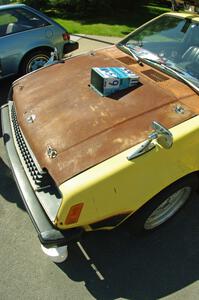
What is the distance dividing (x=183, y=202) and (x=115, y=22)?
10.2 meters

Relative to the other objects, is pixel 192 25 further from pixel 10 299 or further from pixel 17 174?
pixel 10 299

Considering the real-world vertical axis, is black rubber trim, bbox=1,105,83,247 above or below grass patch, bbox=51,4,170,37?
below

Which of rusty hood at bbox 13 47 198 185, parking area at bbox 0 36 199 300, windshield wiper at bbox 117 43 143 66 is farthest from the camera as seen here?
windshield wiper at bbox 117 43 143 66

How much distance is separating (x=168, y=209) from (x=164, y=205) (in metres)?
0.12

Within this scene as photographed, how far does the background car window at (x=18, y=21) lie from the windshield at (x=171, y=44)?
2558 mm

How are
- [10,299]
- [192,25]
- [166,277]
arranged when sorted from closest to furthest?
1. [10,299]
2. [166,277]
3. [192,25]

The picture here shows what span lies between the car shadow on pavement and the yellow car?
0.19 meters

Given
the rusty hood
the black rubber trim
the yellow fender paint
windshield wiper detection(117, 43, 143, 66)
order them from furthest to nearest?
windshield wiper detection(117, 43, 143, 66), the rusty hood, the black rubber trim, the yellow fender paint

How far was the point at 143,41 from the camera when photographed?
164 inches

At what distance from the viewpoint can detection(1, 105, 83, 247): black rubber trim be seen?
245cm

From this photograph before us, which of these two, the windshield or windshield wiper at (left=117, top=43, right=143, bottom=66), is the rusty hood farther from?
the windshield

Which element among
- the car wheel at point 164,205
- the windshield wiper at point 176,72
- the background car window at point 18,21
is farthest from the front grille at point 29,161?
the background car window at point 18,21

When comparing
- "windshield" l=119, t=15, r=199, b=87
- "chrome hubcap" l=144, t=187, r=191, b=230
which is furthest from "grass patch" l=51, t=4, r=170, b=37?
"chrome hubcap" l=144, t=187, r=191, b=230

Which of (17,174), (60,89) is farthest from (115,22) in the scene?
(17,174)
